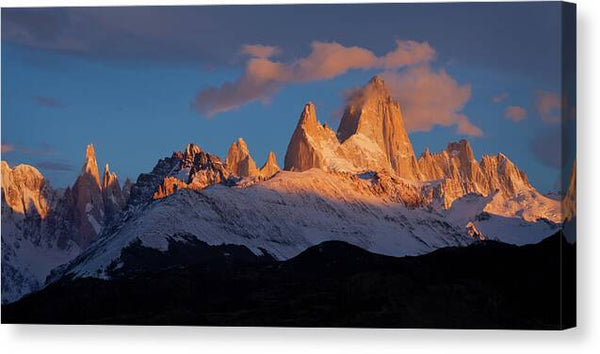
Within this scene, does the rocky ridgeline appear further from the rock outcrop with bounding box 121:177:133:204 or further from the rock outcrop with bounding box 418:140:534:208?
the rock outcrop with bounding box 121:177:133:204

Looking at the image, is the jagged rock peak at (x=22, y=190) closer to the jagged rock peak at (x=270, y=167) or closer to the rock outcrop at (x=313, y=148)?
the jagged rock peak at (x=270, y=167)

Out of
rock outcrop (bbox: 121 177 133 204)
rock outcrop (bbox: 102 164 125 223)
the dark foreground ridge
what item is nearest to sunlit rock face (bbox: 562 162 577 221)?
the dark foreground ridge

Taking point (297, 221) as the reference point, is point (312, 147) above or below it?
above

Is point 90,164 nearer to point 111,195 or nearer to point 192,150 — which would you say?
point 111,195

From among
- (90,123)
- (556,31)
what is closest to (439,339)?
(556,31)

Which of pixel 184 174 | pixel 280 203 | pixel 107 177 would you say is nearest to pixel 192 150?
pixel 184 174
